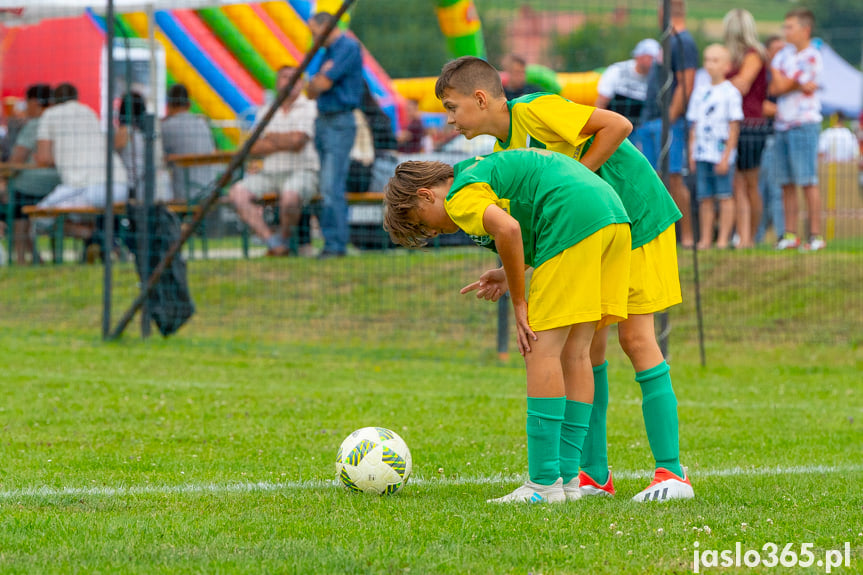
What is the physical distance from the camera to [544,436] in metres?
4.68

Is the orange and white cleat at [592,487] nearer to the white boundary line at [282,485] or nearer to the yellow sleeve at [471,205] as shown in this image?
the white boundary line at [282,485]

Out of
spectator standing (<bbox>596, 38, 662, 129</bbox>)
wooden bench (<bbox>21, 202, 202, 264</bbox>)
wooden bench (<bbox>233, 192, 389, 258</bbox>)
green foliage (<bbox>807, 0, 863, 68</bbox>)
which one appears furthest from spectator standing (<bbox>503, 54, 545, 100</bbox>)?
green foliage (<bbox>807, 0, 863, 68</bbox>)

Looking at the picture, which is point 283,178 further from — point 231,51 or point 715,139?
point 231,51

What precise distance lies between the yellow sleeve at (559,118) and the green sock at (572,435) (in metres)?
1.18

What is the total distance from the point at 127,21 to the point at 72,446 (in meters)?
16.7

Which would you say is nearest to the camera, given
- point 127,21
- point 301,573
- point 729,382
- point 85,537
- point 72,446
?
point 301,573

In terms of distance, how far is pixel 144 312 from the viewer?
444 inches

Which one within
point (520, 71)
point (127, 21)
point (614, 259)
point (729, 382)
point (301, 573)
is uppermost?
point (127, 21)

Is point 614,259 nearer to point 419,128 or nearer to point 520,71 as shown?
point 520,71

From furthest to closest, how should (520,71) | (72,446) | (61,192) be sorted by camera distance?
1. (61,192)
2. (520,71)
3. (72,446)

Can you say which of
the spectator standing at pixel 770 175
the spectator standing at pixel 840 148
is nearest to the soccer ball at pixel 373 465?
the spectator standing at pixel 770 175

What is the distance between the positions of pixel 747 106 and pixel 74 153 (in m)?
8.03

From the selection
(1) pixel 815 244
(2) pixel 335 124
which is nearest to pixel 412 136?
(2) pixel 335 124

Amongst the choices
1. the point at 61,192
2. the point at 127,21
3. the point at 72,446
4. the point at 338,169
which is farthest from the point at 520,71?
the point at 127,21
